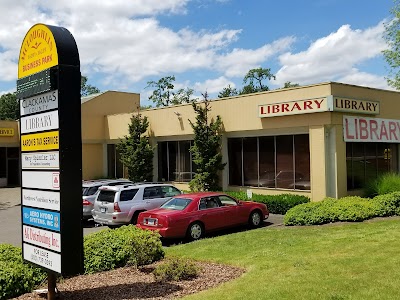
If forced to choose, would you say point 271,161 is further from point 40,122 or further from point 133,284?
point 40,122

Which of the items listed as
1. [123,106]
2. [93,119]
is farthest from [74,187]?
[123,106]

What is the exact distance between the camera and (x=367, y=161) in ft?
71.6

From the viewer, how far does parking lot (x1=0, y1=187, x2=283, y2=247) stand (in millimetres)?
A: 15473

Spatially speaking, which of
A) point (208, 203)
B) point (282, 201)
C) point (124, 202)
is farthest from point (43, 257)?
A: point (282, 201)

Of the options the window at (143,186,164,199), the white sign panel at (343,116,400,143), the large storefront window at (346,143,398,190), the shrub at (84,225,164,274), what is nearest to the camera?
the shrub at (84,225,164,274)

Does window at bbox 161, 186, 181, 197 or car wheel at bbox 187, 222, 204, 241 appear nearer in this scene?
car wheel at bbox 187, 222, 204, 241

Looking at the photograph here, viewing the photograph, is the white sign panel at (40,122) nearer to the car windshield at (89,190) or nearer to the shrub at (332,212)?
the shrub at (332,212)

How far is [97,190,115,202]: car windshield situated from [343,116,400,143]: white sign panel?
995 centimetres

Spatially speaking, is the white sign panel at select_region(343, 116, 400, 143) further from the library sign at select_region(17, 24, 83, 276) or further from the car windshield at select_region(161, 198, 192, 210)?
the library sign at select_region(17, 24, 83, 276)

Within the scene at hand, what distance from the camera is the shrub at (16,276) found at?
22.8 ft

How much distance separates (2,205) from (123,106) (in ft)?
41.8

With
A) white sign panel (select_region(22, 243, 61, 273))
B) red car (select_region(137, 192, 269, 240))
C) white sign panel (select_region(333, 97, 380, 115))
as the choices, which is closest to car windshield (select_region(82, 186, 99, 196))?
red car (select_region(137, 192, 269, 240))

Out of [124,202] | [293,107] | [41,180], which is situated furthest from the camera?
[293,107]

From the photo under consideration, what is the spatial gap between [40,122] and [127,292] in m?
2.90
